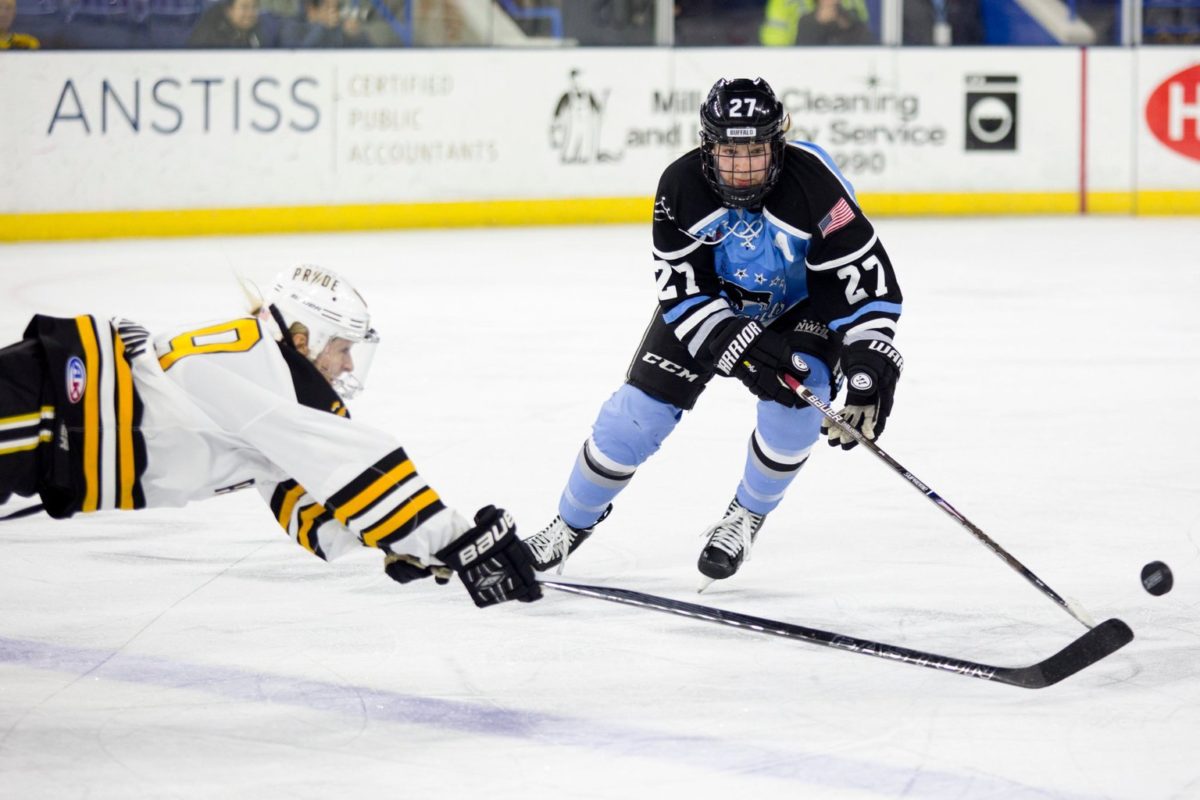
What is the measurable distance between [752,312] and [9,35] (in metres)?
6.51

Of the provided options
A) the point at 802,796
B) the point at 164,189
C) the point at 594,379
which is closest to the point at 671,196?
the point at 802,796

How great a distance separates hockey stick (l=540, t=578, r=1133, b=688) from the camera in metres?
2.61

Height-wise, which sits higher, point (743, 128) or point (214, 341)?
point (743, 128)

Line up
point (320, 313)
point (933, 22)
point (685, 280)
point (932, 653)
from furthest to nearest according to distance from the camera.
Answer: point (933, 22), point (685, 280), point (932, 653), point (320, 313)

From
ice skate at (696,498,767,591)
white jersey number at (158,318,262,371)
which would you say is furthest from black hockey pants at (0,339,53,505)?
ice skate at (696,498,767,591)

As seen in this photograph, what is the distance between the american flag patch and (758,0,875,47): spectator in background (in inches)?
276

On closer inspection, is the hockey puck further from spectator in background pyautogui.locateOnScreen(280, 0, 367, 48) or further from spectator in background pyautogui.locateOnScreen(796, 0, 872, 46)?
spectator in background pyautogui.locateOnScreen(796, 0, 872, 46)

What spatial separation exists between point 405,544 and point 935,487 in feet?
6.13

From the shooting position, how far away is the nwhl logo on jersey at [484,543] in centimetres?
238

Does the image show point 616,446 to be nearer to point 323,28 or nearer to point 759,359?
point 759,359

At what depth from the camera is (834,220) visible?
3.04 m

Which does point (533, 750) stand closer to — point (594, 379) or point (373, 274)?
point (594, 379)

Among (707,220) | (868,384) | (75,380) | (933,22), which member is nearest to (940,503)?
(868,384)

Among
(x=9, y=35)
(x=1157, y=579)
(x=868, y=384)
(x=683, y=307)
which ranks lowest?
(x=1157, y=579)
